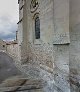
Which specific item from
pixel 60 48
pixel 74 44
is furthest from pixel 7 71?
pixel 74 44

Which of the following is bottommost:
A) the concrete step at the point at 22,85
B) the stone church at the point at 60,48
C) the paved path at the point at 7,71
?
the concrete step at the point at 22,85

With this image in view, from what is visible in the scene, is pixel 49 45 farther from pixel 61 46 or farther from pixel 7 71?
pixel 7 71

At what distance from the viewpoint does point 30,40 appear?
970cm

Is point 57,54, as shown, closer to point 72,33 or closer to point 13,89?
point 72,33

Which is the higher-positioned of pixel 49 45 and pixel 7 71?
pixel 49 45

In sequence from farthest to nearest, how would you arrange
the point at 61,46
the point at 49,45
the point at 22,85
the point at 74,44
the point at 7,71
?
the point at 7,71 < the point at 49,45 < the point at 22,85 < the point at 61,46 < the point at 74,44

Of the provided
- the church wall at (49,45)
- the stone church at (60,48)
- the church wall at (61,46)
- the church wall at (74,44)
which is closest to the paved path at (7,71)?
the church wall at (49,45)

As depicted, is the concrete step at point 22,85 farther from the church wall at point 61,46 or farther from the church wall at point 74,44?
the church wall at point 74,44

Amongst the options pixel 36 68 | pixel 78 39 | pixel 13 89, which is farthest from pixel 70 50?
pixel 36 68

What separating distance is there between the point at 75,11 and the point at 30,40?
539 centimetres

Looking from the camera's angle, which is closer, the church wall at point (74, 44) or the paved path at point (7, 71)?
the church wall at point (74, 44)

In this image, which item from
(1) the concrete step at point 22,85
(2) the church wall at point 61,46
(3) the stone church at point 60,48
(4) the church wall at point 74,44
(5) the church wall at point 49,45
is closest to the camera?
(4) the church wall at point 74,44

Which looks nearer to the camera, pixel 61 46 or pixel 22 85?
pixel 61 46

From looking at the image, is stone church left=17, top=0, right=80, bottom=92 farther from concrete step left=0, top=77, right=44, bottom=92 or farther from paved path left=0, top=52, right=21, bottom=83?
paved path left=0, top=52, right=21, bottom=83
